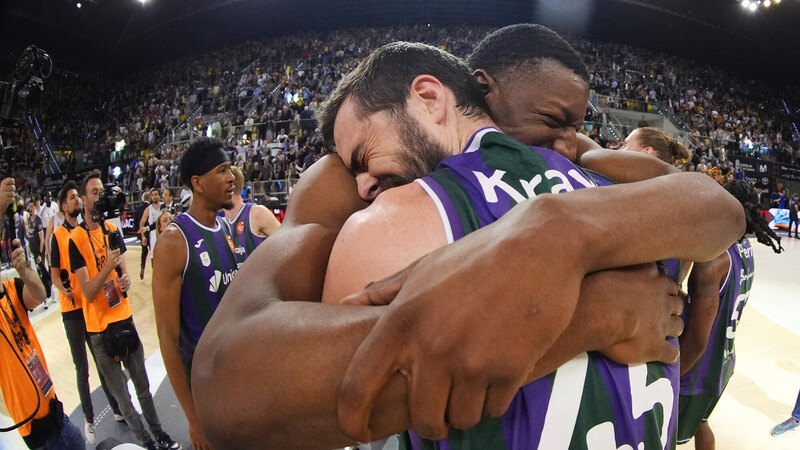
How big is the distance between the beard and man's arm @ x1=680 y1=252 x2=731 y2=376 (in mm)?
1056

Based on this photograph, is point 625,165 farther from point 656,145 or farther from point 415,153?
point 656,145

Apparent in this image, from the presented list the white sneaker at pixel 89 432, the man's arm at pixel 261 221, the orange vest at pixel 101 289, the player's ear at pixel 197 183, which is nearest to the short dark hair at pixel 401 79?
the player's ear at pixel 197 183

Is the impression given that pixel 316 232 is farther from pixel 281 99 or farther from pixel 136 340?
pixel 281 99

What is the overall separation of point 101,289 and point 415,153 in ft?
11.9

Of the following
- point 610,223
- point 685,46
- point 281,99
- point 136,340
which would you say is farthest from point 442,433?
point 685,46

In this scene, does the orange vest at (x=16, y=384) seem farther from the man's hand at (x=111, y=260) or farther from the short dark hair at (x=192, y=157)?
the short dark hair at (x=192, y=157)

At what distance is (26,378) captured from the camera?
2.51 meters

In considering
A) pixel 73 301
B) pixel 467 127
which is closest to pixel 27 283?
pixel 73 301

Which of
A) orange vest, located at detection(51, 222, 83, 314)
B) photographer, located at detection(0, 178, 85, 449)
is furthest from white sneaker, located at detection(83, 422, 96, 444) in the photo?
photographer, located at detection(0, 178, 85, 449)

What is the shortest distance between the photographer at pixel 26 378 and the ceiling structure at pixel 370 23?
22.4 m

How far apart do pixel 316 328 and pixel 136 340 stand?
369 centimetres

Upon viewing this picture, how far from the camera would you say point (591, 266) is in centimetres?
60

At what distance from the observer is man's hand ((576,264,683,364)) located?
25.9 inches

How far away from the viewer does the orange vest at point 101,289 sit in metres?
3.62
